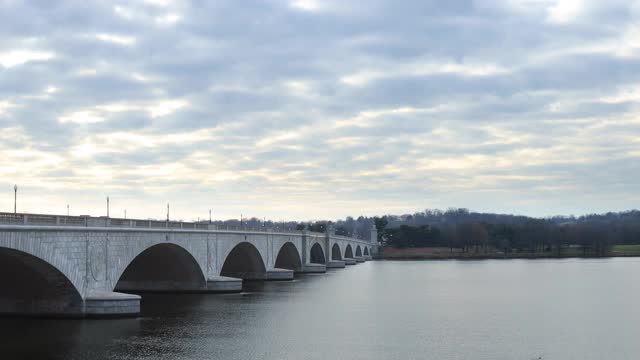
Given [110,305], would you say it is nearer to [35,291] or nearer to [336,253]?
[35,291]

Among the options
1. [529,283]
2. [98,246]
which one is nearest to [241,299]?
[98,246]

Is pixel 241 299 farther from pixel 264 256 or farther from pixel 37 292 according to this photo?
pixel 264 256

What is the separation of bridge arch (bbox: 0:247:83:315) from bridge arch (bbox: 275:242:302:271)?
66833 millimetres

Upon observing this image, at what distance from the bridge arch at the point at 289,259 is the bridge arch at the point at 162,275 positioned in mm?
43535

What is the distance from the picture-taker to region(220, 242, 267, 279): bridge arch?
291 ft

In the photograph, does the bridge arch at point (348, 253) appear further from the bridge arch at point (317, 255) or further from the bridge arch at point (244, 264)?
the bridge arch at point (244, 264)

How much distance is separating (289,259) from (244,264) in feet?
80.2

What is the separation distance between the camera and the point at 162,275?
225 feet

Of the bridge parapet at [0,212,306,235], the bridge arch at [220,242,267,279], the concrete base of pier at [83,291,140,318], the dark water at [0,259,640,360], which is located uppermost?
the bridge parapet at [0,212,306,235]

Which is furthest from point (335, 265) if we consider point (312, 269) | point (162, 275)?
point (162, 275)

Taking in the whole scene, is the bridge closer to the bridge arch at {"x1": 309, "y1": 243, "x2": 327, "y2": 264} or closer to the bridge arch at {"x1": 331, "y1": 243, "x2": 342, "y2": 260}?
the bridge arch at {"x1": 309, "y1": 243, "x2": 327, "y2": 264}

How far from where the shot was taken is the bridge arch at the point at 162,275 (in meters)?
67.2

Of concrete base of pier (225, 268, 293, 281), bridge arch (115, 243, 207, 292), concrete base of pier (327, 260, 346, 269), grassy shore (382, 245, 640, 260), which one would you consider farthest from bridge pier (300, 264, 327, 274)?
grassy shore (382, 245, 640, 260)

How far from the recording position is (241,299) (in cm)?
6303
